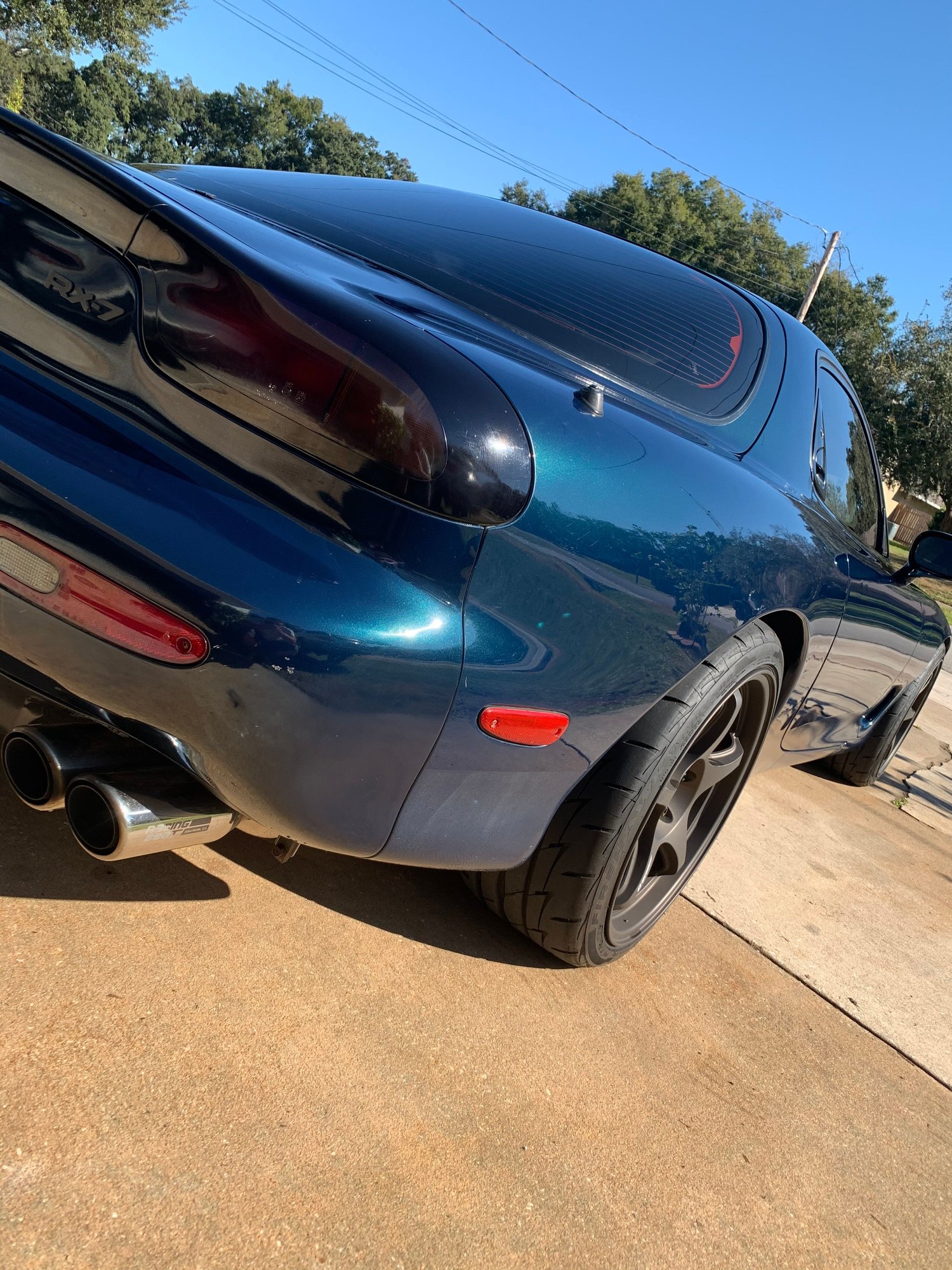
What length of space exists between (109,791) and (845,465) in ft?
7.99

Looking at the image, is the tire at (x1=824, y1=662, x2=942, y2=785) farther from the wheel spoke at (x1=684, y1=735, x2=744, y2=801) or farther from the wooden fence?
the wooden fence

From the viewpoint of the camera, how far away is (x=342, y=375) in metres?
1.43

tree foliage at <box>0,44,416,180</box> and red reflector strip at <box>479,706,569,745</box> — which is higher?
tree foliage at <box>0,44,416,180</box>

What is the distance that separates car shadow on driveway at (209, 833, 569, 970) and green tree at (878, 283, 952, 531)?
97.1 feet

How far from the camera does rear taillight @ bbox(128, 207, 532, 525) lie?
1.43 m

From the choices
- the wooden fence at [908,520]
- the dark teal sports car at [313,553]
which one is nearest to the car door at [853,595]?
the dark teal sports car at [313,553]

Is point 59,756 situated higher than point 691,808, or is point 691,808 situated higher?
point 691,808

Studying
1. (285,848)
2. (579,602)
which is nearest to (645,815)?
(579,602)

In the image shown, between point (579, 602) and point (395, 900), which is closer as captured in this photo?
point (579, 602)

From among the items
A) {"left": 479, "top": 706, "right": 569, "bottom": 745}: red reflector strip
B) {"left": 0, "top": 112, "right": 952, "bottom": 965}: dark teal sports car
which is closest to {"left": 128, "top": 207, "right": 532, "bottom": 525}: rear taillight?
{"left": 0, "top": 112, "right": 952, "bottom": 965}: dark teal sports car

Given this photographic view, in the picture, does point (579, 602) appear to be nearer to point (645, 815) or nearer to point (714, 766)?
point (645, 815)

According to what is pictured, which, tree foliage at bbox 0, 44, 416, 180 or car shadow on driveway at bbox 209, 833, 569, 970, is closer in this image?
car shadow on driveway at bbox 209, 833, 569, 970

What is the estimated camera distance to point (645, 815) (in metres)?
1.99

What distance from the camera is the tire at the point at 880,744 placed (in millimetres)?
4125
